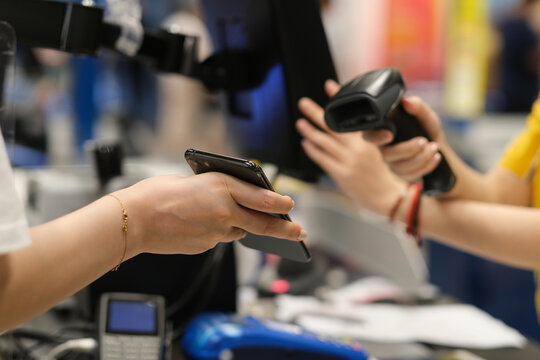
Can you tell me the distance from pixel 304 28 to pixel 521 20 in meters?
3.46

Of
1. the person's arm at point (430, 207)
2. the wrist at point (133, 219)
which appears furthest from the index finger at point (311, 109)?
the wrist at point (133, 219)

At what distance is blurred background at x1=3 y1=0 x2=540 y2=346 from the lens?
8.84ft

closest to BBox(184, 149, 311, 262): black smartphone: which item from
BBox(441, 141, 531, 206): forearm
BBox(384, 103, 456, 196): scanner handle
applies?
BBox(384, 103, 456, 196): scanner handle

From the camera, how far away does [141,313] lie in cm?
→ 90

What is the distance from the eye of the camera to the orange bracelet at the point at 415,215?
109cm

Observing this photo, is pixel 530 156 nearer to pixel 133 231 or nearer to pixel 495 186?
pixel 495 186

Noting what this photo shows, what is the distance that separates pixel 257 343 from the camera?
2.96ft

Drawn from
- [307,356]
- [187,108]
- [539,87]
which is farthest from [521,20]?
[307,356]

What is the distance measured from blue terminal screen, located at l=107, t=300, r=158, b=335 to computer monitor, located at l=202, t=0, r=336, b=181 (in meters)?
0.38

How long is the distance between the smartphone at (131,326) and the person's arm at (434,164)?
439mm

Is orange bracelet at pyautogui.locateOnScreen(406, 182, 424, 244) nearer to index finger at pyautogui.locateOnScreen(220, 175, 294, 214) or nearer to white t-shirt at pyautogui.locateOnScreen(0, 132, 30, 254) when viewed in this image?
index finger at pyautogui.locateOnScreen(220, 175, 294, 214)

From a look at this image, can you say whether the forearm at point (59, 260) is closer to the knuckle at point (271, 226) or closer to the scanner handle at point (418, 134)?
the knuckle at point (271, 226)

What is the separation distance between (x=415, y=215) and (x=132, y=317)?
531 millimetres

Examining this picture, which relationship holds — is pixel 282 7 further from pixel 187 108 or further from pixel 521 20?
pixel 521 20
